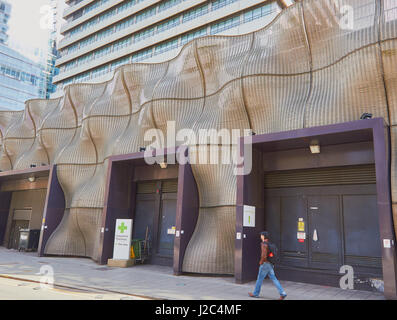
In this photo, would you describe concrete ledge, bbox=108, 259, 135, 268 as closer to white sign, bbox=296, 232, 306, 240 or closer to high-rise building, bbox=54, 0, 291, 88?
white sign, bbox=296, 232, 306, 240

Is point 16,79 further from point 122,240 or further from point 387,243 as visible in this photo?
point 387,243

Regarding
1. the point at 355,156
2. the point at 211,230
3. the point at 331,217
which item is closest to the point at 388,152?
the point at 355,156

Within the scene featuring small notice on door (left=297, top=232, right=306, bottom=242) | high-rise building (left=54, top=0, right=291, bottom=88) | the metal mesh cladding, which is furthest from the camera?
high-rise building (left=54, top=0, right=291, bottom=88)

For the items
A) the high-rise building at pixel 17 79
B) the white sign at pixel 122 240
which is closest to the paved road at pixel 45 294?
the white sign at pixel 122 240

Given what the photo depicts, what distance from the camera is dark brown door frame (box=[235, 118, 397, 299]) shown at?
8320mm

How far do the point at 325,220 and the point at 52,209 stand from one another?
14.7 metres

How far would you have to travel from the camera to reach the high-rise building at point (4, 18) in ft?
280

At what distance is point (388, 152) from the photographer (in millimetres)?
9719

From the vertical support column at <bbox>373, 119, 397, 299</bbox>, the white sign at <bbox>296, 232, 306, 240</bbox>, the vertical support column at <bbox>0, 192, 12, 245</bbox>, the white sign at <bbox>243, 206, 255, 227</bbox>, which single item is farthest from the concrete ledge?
the vertical support column at <bbox>0, 192, 12, 245</bbox>

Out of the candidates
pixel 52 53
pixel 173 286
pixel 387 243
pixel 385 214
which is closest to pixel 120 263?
pixel 173 286

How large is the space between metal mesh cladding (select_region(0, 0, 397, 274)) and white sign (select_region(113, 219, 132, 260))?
2.53 meters

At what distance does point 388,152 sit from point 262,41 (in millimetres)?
7099
